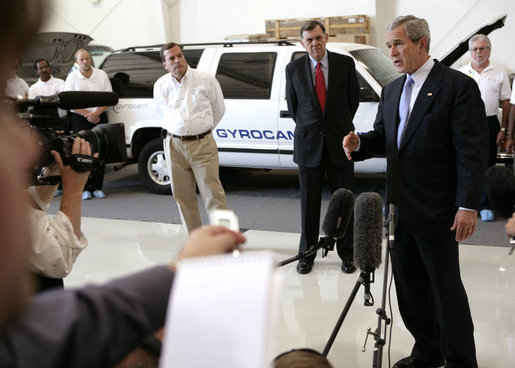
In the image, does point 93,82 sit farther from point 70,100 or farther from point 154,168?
point 70,100

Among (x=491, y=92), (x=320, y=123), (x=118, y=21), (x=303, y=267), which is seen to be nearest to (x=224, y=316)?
(x=303, y=267)

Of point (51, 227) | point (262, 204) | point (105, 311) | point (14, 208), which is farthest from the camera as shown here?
point (262, 204)

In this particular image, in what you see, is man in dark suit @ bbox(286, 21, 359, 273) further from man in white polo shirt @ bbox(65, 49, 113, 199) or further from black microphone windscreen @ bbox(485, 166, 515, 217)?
man in white polo shirt @ bbox(65, 49, 113, 199)

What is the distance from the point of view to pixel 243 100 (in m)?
7.45

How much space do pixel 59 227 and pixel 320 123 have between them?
3476 mm

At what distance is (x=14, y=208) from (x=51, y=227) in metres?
1.39

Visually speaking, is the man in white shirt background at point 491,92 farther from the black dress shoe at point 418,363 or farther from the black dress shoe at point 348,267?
the black dress shoe at point 418,363

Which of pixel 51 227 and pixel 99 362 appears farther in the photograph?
pixel 51 227

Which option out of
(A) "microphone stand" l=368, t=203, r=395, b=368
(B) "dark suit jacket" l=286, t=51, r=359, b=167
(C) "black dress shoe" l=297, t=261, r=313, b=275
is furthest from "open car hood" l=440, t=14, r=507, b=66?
(A) "microphone stand" l=368, t=203, r=395, b=368

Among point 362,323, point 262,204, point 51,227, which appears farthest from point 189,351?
point 262,204

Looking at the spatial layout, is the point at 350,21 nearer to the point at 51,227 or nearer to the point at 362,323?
the point at 362,323

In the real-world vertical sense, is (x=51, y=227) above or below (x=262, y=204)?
above

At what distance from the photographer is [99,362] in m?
0.83

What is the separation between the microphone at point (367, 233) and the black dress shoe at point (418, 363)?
84 cm
